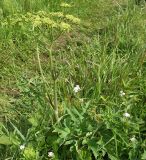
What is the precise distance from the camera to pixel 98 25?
5.13m

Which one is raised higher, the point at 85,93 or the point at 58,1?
the point at 58,1

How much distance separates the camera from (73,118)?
2.70 metres

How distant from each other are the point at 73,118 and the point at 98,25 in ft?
8.57

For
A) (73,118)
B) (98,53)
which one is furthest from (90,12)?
(73,118)

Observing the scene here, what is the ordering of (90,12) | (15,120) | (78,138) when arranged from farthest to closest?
(90,12) < (15,120) < (78,138)

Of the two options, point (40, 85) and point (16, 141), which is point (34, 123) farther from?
point (40, 85)

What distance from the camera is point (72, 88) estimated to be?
3328 millimetres

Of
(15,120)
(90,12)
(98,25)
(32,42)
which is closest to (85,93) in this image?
(15,120)

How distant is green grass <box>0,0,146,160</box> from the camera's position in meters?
2.69

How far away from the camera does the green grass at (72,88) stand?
8.83 ft

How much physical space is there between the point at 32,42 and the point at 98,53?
0.81 metres

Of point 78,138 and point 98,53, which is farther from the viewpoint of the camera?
point 98,53

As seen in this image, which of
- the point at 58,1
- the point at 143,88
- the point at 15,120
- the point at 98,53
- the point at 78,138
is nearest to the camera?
the point at 78,138

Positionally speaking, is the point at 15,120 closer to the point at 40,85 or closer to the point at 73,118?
the point at 40,85
